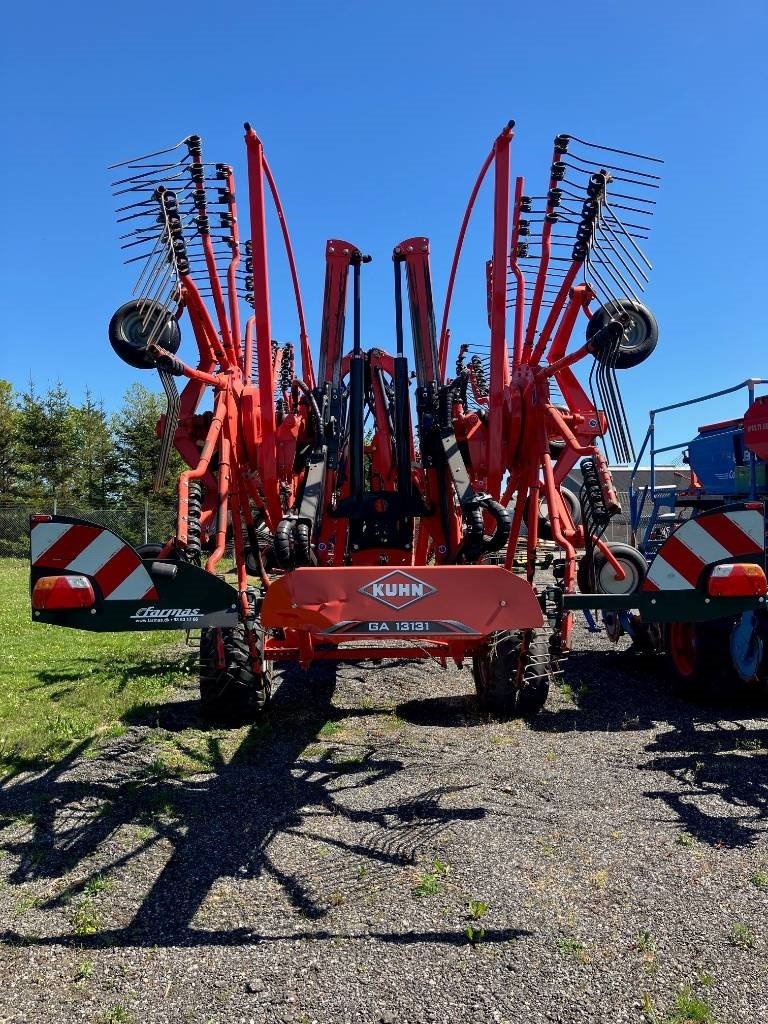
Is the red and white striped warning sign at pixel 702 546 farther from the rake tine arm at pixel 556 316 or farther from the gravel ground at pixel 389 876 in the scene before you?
the rake tine arm at pixel 556 316

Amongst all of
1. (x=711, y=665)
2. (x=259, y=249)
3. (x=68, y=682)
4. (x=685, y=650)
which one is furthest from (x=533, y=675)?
(x=68, y=682)

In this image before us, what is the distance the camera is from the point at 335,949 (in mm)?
3053

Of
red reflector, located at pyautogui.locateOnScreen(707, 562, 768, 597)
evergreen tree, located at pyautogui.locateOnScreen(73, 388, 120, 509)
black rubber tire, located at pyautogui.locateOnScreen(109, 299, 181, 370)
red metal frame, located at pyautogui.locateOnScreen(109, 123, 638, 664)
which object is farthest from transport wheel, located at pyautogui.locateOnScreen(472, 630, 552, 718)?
evergreen tree, located at pyautogui.locateOnScreen(73, 388, 120, 509)

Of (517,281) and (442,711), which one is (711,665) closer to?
(442,711)

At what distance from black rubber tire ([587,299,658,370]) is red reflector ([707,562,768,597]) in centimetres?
153

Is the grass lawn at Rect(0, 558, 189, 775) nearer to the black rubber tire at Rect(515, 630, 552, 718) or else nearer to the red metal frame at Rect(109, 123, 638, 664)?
the red metal frame at Rect(109, 123, 638, 664)

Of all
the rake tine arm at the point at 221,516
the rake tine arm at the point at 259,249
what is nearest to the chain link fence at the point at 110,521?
the rake tine arm at the point at 221,516

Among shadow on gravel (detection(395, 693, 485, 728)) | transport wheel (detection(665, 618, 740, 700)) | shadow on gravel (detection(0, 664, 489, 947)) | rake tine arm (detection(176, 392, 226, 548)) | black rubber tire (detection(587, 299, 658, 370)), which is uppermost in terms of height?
black rubber tire (detection(587, 299, 658, 370))

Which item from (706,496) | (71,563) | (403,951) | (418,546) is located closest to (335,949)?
(403,951)

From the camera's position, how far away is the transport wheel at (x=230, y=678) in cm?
558

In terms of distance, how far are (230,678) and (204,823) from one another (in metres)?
1.46

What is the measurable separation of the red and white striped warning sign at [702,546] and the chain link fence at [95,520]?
788 inches

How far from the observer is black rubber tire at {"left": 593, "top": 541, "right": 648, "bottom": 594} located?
178 inches

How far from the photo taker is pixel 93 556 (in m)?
4.01
